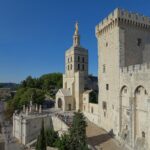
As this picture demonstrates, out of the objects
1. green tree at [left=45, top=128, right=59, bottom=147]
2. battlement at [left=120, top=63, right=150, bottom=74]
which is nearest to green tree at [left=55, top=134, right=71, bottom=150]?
green tree at [left=45, top=128, right=59, bottom=147]

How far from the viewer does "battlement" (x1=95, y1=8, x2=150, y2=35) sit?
92.5 ft

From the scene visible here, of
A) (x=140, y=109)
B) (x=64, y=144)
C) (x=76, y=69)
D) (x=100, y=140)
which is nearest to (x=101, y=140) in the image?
(x=100, y=140)

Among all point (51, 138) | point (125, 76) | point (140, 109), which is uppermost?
point (125, 76)

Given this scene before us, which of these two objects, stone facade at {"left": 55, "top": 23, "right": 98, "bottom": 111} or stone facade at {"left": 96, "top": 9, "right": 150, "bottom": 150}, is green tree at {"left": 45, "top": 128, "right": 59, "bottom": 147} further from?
stone facade at {"left": 55, "top": 23, "right": 98, "bottom": 111}

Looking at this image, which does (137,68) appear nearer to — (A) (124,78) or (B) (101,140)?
(A) (124,78)

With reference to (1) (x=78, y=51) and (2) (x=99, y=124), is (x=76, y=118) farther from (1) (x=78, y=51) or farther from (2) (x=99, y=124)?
(1) (x=78, y=51)

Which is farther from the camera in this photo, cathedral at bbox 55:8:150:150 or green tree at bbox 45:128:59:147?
green tree at bbox 45:128:59:147

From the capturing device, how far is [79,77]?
41812 millimetres

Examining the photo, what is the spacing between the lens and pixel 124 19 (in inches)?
1121

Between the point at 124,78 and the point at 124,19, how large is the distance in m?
8.70

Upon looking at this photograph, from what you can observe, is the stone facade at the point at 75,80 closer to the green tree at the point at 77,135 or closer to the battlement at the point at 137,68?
the battlement at the point at 137,68

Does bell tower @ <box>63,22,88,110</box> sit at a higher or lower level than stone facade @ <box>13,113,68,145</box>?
higher

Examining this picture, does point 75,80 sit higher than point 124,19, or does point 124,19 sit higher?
point 124,19

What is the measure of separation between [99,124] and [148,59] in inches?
527
